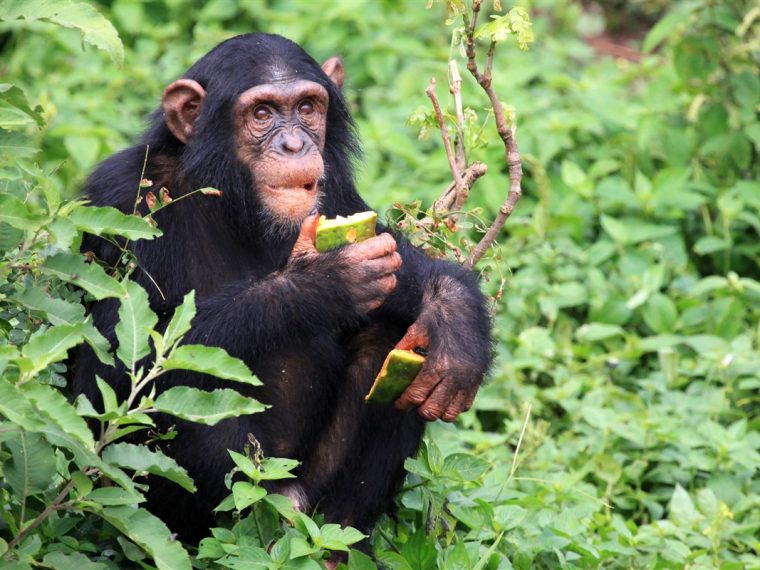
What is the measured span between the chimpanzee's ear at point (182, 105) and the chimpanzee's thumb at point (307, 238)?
0.77 m

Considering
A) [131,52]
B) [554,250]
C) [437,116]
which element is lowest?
[554,250]

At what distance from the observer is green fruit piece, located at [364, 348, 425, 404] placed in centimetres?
446

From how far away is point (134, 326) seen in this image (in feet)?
11.6

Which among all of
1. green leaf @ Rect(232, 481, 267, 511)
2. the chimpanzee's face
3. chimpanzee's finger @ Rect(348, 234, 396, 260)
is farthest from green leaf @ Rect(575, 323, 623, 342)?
green leaf @ Rect(232, 481, 267, 511)

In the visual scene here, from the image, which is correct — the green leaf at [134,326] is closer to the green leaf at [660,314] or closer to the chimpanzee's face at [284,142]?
the chimpanzee's face at [284,142]

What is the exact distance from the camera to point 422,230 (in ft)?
17.4

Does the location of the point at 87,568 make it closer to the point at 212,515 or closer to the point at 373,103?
the point at 212,515

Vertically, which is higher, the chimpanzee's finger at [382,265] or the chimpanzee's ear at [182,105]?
the chimpanzee's ear at [182,105]

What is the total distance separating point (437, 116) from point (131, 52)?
5.45m

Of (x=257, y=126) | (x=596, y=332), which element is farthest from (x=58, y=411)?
(x=596, y=332)

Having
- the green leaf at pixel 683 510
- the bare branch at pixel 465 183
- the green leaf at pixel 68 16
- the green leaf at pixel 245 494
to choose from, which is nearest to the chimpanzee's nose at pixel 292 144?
the bare branch at pixel 465 183

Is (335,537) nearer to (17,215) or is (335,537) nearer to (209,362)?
(209,362)

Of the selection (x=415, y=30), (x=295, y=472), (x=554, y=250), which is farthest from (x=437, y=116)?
(x=415, y=30)

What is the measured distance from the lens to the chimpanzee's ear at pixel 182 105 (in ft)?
16.6
